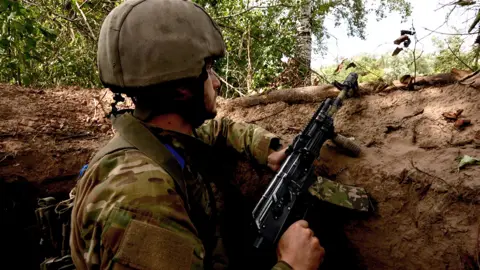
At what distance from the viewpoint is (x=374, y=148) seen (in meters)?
2.45

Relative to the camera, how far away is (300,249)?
160 cm

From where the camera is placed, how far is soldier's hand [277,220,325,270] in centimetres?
157

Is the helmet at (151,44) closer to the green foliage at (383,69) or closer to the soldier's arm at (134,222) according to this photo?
the soldier's arm at (134,222)

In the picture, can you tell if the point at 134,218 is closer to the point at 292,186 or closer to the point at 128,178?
the point at 128,178

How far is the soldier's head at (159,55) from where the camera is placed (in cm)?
164

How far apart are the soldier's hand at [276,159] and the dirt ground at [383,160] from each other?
316 millimetres

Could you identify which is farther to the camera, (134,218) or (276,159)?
(276,159)

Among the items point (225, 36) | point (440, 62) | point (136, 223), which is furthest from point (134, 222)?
point (225, 36)

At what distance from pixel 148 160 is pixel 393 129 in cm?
192

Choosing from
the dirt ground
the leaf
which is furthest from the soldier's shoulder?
the leaf

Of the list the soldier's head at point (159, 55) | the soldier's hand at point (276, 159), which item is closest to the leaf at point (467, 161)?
the soldier's hand at point (276, 159)

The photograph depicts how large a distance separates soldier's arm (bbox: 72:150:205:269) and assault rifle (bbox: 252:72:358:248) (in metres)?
0.49

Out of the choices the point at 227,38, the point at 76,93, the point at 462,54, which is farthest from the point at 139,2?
the point at 227,38

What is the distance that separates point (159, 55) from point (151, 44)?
0.06 m
